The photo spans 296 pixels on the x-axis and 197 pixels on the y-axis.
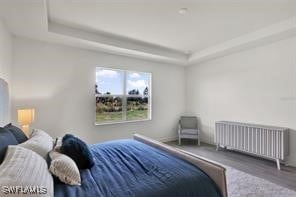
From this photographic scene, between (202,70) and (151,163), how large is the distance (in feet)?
13.1

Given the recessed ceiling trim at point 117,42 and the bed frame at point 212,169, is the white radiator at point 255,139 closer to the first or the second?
the recessed ceiling trim at point 117,42

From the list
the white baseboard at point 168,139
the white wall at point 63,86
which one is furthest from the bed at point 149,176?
the white baseboard at point 168,139

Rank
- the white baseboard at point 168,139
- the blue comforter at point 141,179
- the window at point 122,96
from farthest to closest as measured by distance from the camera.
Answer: the white baseboard at point 168,139
the window at point 122,96
the blue comforter at point 141,179

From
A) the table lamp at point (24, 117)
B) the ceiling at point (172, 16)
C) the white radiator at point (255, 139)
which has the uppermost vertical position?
the ceiling at point (172, 16)

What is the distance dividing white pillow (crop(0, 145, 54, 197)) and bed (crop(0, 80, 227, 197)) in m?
0.20

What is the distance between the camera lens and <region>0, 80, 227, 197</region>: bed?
1.32m

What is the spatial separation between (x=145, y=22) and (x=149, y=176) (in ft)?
8.10

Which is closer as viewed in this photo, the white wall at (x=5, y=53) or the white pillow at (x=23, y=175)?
the white pillow at (x=23, y=175)

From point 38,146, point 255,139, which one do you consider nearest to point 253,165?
point 255,139

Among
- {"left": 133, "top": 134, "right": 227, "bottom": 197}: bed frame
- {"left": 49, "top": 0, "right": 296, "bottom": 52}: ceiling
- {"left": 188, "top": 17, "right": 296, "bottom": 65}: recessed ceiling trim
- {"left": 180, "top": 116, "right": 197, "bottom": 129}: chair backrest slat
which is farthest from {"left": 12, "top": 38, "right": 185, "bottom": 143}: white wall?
{"left": 133, "top": 134, "right": 227, "bottom": 197}: bed frame

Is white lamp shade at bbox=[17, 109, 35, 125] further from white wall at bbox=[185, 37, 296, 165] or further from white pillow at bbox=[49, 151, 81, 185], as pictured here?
white wall at bbox=[185, 37, 296, 165]

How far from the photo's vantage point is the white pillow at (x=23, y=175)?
36.5 inches

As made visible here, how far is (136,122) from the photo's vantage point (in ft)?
15.4

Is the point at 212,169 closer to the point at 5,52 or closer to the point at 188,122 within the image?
the point at 5,52
